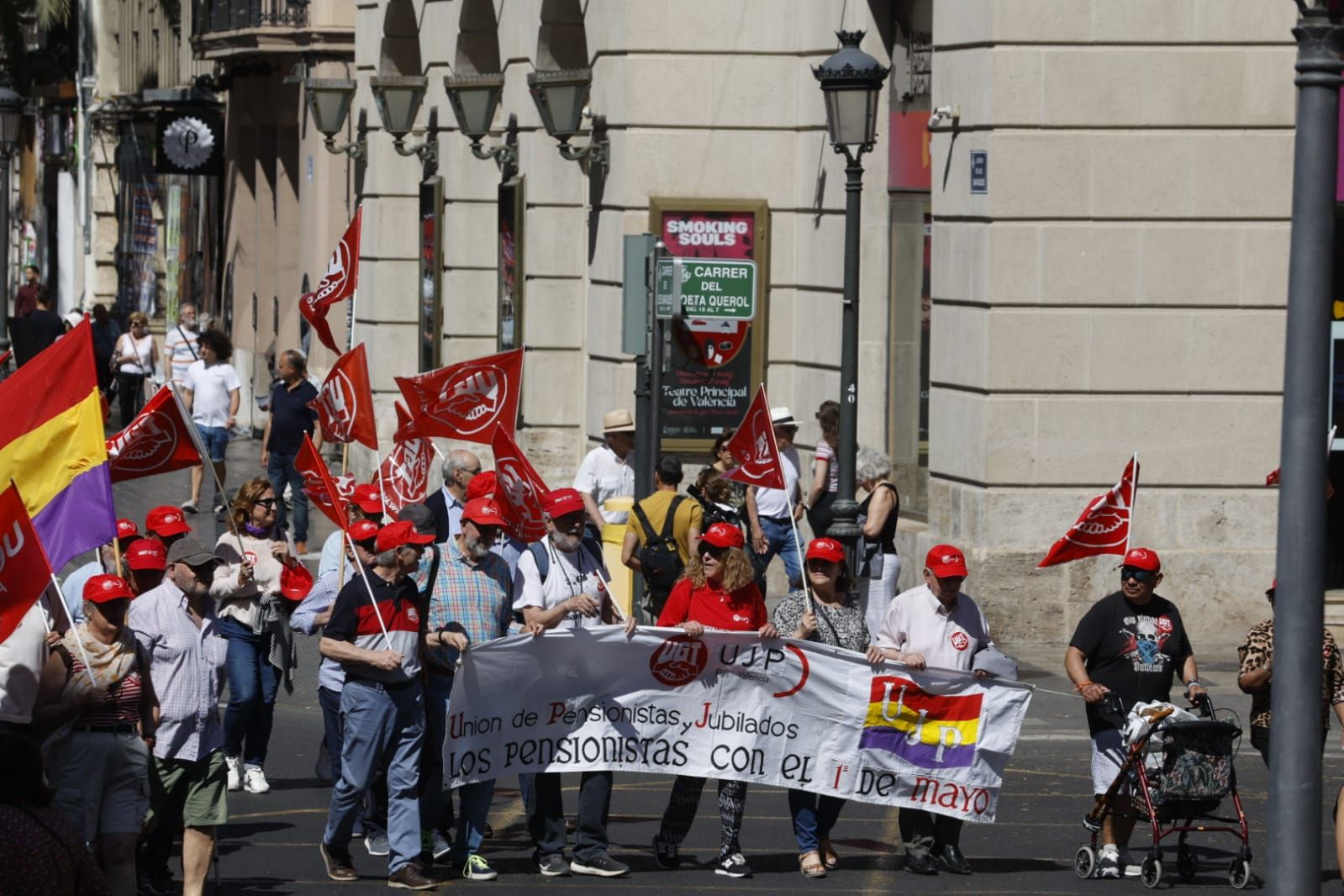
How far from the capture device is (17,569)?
8820mm

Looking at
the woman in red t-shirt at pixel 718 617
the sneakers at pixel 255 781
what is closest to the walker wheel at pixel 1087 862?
the woman in red t-shirt at pixel 718 617

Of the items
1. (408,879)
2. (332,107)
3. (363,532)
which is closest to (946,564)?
(363,532)

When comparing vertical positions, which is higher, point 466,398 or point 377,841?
point 466,398

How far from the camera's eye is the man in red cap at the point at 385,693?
10.5 meters

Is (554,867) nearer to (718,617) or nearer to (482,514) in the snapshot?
(718,617)

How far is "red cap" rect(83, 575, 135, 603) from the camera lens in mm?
9391

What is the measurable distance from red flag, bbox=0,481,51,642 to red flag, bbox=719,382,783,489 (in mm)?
5259

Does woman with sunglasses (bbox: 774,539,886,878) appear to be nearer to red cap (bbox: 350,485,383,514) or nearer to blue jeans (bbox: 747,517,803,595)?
red cap (bbox: 350,485,383,514)

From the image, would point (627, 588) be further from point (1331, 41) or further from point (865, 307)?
point (1331, 41)

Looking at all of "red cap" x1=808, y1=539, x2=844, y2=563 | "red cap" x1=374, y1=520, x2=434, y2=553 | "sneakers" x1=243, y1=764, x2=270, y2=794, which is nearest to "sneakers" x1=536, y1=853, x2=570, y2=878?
"red cap" x1=374, y1=520, x2=434, y2=553

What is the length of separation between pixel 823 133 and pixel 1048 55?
3595 mm

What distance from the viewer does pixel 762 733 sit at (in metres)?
11.4

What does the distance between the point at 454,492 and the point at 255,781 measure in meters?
2.47

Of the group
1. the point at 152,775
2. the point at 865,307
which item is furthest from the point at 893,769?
the point at 865,307
